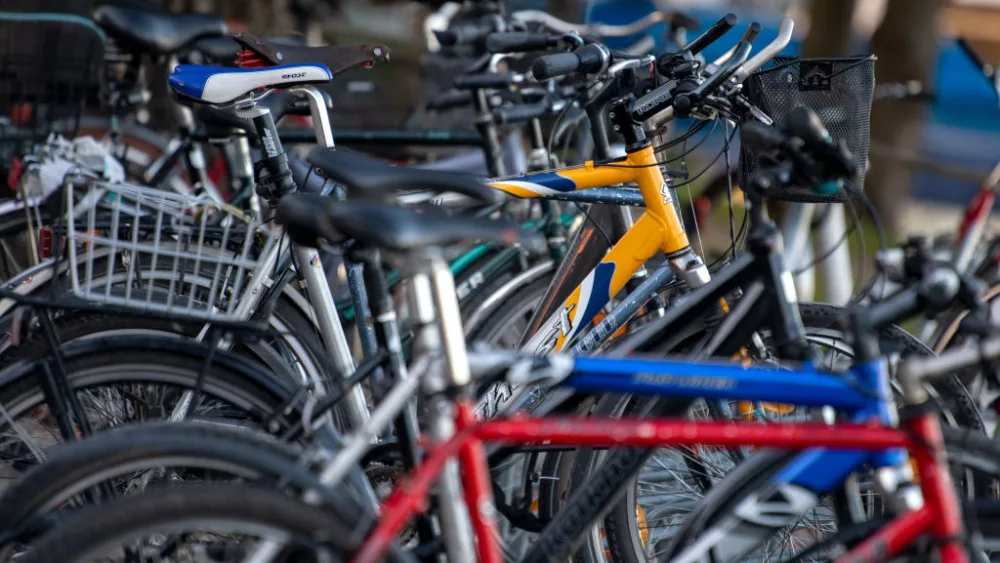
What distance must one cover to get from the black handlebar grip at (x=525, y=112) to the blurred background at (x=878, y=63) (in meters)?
1.21

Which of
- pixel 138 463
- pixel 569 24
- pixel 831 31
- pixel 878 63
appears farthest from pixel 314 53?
pixel 878 63

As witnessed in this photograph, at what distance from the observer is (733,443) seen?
1926mm

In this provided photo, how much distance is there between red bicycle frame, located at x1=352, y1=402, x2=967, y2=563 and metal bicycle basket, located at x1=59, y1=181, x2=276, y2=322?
3.02 feet

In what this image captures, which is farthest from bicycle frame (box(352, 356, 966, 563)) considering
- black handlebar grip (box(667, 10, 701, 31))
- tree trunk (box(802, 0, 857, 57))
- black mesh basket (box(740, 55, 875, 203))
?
tree trunk (box(802, 0, 857, 57))

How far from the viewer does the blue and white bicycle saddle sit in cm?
275

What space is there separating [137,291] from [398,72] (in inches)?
143

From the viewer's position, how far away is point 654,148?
110 inches

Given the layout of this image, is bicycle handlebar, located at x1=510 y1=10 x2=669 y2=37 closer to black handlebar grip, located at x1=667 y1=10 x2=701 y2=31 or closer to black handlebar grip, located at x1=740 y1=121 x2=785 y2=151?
black handlebar grip, located at x1=667 y1=10 x2=701 y2=31

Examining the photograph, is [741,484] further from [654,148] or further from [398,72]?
[398,72]

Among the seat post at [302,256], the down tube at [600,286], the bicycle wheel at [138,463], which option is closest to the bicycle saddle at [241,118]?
the seat post at [302,256]

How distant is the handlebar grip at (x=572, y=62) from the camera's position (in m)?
2.76

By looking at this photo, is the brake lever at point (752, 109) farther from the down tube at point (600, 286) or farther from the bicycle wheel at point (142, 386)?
the bicycle wheel at point (142, 386)

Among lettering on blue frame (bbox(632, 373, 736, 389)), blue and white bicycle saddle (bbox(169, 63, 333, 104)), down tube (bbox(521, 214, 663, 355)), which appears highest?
blue and white bicycle saddle (bbox(169, 63, 333, 104))

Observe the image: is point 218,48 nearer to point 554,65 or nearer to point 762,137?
point 554,65
